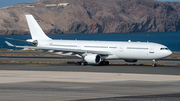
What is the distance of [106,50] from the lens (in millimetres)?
48125

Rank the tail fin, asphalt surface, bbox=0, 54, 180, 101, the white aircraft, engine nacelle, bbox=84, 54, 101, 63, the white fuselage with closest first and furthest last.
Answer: asphalt surface, bbox=0, 54, 180, 101
the white fuselage
the white aircraft
engine nacelle, bbox=84, 54, 101, 63
the tail fin

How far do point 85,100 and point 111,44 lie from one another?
96.9ft

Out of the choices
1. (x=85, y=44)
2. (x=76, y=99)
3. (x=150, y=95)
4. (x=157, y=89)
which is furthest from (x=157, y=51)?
(x=76, y=99)

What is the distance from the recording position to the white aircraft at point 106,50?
4456cm

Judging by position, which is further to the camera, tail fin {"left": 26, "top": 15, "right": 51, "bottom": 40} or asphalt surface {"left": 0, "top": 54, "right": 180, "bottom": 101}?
tail fin {"left": 26, "top": 15, "right": 51, "bottom": 40}

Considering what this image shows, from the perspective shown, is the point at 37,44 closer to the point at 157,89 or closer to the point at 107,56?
the point at 107,56

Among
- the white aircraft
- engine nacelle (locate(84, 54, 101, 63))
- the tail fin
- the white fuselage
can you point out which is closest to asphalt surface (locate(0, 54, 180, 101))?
the white fuselage

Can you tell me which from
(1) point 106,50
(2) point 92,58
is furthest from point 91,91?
(1) point 106,50

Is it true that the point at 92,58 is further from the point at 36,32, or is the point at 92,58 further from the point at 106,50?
the point at 36,32

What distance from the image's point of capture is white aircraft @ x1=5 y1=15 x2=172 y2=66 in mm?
44562

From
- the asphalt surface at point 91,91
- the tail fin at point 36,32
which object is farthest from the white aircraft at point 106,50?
the asphalt surface at point 91,91

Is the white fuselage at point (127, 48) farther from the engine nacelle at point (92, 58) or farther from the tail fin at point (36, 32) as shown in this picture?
the tail fin at point (36, 32)

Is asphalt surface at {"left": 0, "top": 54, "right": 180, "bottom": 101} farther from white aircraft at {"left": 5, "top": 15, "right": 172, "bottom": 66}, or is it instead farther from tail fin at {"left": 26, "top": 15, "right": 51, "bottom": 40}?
tail fin at {"left": 26, "top": 15, "right": 51, "bottom": 40}

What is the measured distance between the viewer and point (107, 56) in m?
47.9
